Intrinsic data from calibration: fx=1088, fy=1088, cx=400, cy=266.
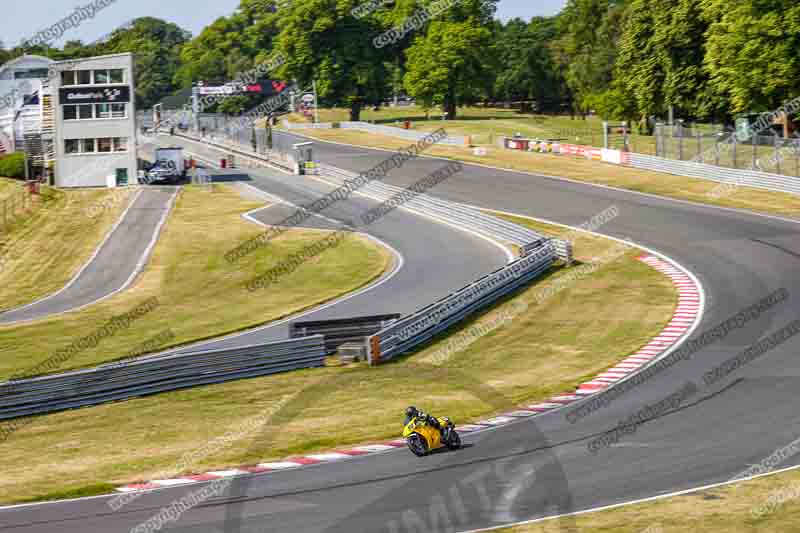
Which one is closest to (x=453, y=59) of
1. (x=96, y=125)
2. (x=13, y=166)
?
(x=13, y=166)

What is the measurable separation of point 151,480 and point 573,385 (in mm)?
10423

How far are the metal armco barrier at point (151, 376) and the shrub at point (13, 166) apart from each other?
5962cm

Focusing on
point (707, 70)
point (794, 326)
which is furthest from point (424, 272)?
point (707, 70)

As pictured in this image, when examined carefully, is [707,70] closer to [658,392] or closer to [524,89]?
[658,392]

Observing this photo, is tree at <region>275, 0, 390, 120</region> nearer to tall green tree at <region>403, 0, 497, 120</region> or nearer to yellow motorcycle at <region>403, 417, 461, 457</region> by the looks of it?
tall green tree at <region>403, 0, 497, 120</region>

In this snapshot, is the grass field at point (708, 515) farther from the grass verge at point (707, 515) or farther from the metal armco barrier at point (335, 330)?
the metal armco barrier at point (335, 330)

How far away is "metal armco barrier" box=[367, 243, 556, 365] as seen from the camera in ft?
94.9

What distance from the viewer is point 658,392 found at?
77.4 feet

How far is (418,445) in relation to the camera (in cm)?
1934

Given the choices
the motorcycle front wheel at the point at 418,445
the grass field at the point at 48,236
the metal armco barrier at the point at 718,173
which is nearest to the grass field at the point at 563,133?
the metal armco barrier at the point at 718,173

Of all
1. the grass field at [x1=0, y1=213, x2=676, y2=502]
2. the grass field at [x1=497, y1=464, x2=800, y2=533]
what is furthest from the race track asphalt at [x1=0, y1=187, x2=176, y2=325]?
the grass field at [x1=497, y1=464, x2=800, y2=533]

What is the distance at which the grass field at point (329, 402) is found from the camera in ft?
66.6

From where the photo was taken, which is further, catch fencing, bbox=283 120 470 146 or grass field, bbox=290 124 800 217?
catch fencing, bbox=283 120 470 146

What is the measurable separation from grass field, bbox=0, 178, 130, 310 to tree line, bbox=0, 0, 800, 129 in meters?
39.2
